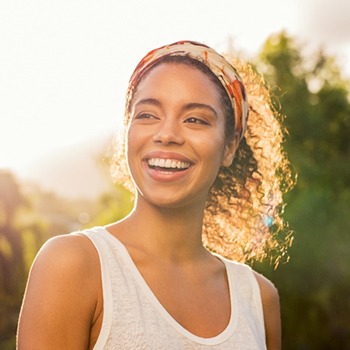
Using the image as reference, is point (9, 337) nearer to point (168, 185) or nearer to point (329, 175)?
point (329, 175)

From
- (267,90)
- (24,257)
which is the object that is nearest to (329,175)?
(24,257)

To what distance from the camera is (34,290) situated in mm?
2676

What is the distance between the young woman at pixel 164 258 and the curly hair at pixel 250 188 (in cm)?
27

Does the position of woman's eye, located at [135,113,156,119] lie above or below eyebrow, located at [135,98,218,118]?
below

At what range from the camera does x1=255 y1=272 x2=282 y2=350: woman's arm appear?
11.2ft

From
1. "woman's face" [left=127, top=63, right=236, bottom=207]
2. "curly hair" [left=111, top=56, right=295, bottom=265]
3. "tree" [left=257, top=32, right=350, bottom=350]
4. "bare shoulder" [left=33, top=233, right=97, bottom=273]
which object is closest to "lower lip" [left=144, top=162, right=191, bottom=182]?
"woman's face" [left=127, top=63, right=236, bottom=207]

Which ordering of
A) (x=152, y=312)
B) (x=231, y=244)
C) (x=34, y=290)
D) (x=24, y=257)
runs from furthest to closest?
(x=24, y=257) → (x=231, y=244) → (x=152, y=312) → (x=34, y=290)

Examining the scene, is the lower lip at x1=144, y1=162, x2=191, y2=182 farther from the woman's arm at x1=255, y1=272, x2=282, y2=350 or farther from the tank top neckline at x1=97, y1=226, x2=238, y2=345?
the woman's arm at x1=255, y1=272, x2=282, y2=350

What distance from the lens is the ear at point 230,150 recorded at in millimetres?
3393

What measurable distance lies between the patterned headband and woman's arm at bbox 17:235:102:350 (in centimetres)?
77

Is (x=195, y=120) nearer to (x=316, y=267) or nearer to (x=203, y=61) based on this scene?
(x=203, y=61)

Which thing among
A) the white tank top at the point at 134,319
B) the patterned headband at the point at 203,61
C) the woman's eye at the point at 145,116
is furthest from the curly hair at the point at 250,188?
the white tank top at the point at 134,319

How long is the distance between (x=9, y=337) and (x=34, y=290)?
26670mm

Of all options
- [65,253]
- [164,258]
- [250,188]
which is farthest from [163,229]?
[250,188]
